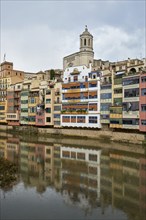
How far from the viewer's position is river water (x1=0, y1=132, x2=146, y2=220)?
16.0m

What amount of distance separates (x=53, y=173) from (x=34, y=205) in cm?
818

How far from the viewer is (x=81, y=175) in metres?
24.5

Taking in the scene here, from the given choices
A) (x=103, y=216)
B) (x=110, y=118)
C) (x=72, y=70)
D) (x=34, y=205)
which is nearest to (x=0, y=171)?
(x=34, y=205)

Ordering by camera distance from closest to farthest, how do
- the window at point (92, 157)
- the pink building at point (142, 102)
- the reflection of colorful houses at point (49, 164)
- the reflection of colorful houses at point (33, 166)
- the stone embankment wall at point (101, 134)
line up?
1. the reflection of colorful houses at point (33, 166)
2. the reflection of colorful houses at point (49, 164)
3. the window at point (92, 157)
4. the pink building at point (142, 102)
5. the stone embankment wall at point (101, 134)

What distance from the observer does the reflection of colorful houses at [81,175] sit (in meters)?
18.8

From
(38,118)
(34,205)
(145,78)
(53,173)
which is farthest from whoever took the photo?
(38,118)

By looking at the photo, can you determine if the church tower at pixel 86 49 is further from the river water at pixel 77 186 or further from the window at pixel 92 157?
the window at pixel 92 157

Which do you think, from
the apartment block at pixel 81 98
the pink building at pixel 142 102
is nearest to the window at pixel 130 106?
the pink building at pixel 142 102

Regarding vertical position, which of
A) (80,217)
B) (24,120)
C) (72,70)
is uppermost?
(72,70)

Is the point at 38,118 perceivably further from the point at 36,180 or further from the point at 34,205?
the point at 34,205

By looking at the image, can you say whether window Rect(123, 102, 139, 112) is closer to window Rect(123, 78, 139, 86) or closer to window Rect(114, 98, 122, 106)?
window Rect(114, 98, 122, 106)

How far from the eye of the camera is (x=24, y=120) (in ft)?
206

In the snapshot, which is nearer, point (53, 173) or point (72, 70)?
point (53, 173)

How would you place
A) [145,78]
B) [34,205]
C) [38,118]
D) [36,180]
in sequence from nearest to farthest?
[34,205] < [36,180] < [145,78] < [38,118]
